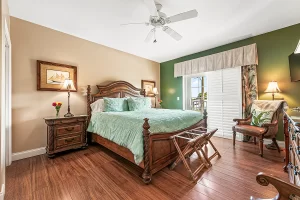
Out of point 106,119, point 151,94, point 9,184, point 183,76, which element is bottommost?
point 9,184

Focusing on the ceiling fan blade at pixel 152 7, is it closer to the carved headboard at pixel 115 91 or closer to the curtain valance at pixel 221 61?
the carved headboard at pixel 115 91

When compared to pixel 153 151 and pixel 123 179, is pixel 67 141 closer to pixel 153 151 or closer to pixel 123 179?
pixel 123 179

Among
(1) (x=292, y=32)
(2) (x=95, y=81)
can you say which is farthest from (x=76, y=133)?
(1) (x=292, y=32)

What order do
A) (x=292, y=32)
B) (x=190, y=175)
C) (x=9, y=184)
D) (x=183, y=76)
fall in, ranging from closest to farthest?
(x=9, y=184) < (x=190, y=175) < (x=292, y=32) < (x=183, y=76)

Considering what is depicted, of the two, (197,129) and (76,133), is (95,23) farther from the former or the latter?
(197,129)

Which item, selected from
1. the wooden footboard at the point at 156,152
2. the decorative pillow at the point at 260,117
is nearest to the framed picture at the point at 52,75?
the wooden footboard at the point at 156,152

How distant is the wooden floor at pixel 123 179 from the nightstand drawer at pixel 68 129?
46 cm

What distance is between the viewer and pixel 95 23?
8.92ft

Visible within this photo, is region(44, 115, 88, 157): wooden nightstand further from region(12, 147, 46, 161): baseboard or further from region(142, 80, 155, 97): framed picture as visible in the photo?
region(142, 80, 155, 97): framed picture

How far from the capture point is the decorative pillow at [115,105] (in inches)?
127

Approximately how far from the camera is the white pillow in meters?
3.24

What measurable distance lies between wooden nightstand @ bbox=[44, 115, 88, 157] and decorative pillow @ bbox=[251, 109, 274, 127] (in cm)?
384

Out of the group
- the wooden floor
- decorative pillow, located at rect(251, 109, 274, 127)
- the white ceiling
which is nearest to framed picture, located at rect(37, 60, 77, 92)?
the white ceiling

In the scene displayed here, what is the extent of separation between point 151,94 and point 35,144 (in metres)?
3.58
